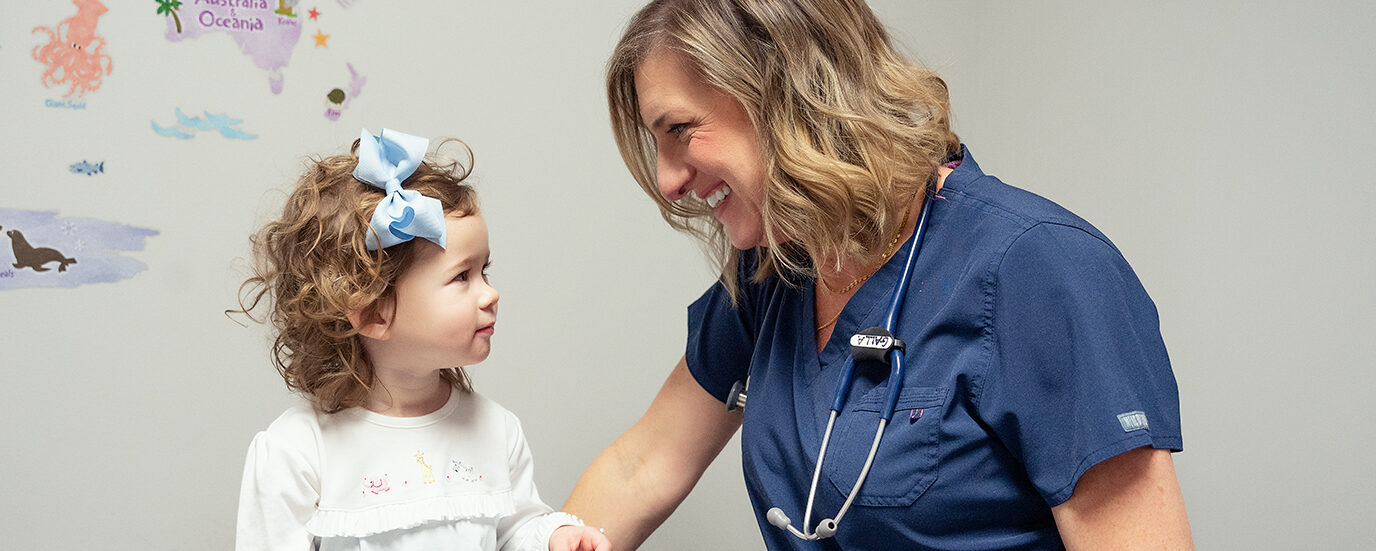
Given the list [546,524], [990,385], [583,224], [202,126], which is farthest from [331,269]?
[583,224]

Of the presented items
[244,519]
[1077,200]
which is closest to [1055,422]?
[244,519]

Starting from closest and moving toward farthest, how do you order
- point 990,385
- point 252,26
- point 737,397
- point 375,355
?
point 990,385 → point 375,355 → point 737,397 → point 252,26

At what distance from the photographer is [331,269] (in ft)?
3.57

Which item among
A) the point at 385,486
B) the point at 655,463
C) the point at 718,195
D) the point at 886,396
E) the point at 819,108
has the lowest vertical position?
the point at 655,463

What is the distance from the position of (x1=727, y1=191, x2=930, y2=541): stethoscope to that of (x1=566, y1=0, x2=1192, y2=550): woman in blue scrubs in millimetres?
12

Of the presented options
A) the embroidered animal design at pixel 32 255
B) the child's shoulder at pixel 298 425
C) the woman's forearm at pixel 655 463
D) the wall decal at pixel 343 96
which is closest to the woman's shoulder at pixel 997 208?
the woman's forearm at pixel 655 463

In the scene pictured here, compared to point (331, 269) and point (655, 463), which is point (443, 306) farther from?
point (655, 463)

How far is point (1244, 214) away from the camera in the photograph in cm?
185

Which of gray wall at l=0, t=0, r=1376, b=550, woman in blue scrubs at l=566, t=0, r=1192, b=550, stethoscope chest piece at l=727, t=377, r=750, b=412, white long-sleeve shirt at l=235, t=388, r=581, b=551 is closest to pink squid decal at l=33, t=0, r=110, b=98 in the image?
gray wall at l=0, t=0, r=1376, b=550

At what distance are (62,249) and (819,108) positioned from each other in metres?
1.01

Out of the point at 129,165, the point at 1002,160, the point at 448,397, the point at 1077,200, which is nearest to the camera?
the point at 448,397

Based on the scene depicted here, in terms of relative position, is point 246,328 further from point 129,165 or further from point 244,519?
point 244,519

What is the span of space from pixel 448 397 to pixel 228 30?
2.16 ft

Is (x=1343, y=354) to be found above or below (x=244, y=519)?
above
